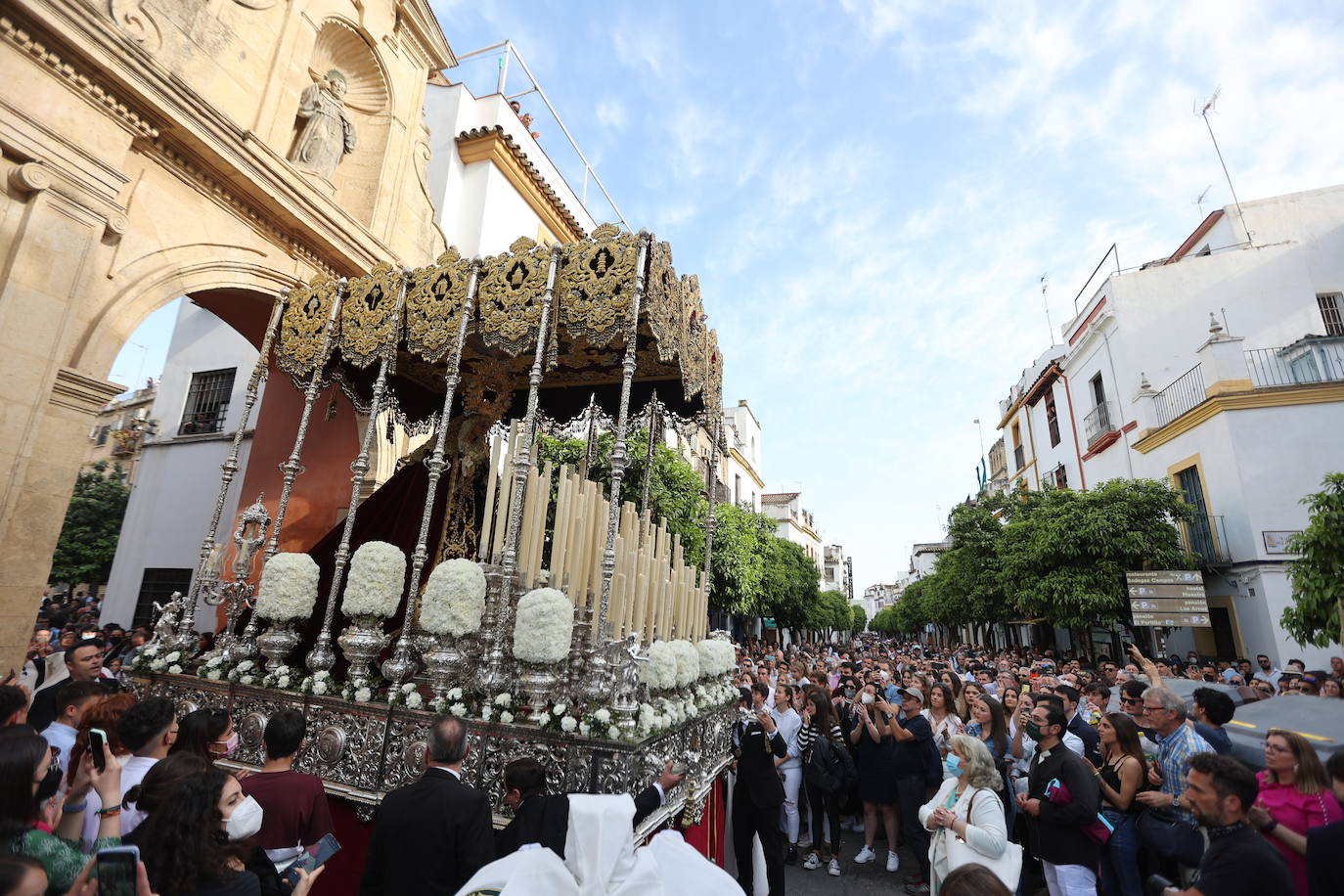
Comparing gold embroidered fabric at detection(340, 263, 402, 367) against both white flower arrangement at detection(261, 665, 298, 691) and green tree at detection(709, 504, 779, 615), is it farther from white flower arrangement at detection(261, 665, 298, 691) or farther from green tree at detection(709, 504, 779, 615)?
green tree at detection(709, 504, 779, 615)

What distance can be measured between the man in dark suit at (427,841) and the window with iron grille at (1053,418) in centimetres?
2456

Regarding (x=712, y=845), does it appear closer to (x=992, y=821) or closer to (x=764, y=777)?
(x=764, y=777)

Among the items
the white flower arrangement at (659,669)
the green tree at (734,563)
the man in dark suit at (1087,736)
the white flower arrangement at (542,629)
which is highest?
the green tree at (734,563)

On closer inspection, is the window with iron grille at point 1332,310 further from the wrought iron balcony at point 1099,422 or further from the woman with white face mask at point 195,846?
the woman with white face mask at point 195,846

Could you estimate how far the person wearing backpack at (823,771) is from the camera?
5.78 metres

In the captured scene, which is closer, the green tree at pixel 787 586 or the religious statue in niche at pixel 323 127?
the religious statue in niche at pixel 323 127

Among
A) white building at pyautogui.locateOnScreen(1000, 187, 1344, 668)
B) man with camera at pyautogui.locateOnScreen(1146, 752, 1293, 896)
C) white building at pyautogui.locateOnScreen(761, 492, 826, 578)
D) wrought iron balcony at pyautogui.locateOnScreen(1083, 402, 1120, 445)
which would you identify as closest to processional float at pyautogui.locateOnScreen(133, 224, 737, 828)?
man with camera at pyautogui.locateOnScreen(1146, 752, 1293, 896)

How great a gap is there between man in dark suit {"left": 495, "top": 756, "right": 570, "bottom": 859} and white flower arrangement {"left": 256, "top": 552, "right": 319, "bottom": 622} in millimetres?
2784

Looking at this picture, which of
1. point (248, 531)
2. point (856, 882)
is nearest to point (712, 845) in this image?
point (856, 882)

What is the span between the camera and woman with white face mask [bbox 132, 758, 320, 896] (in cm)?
179

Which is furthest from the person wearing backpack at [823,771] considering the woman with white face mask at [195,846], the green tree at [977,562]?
the green tree at [977,562]

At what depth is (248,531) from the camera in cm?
585

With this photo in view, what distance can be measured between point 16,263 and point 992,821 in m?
8.14

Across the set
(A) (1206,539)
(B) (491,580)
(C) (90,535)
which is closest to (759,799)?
(B) (491,580)
